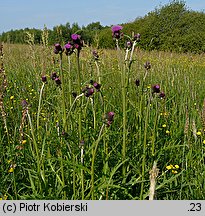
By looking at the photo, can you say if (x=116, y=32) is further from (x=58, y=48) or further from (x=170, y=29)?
(x=170, y=29)

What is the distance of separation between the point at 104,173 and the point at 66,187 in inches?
7.3

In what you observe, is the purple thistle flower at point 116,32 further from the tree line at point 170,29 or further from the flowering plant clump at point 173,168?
the tree line at point 170,29

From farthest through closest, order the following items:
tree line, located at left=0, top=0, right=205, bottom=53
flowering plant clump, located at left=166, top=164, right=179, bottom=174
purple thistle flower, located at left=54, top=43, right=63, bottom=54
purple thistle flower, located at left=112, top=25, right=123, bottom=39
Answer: tree line, located at left=0, top=0, right=205, bottom=53, flowering plant clump, located at left=166, top=164, right=179, bottom=174, purple thistle flower, located at left=112, top=25, right=123, bottom=39, purple thistle flower, located at left=54, top=43, right=63, bottom=54

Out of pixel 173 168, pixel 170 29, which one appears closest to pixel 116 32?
pixel 173 168

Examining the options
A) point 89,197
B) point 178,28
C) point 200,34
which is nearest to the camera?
point 89,197

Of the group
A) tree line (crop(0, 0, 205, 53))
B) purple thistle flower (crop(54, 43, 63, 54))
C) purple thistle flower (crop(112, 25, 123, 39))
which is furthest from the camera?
tree line (crop(0, 0, 205, 53))

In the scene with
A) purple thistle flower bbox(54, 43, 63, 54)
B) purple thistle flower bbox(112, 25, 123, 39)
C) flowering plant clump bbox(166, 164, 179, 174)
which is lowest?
flowering plant clump bbox(166, 164, 179, 174)

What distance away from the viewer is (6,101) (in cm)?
263

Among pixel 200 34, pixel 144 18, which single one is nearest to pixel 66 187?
pixel 200 34

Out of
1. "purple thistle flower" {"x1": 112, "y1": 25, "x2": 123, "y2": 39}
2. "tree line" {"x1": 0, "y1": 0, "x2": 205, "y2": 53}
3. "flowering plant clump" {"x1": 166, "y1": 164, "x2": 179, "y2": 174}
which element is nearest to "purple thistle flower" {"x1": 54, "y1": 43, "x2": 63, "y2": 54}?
"purple thistle flower" {"x1": 112, "y1": 25, "x2": 123, "y2": 39}

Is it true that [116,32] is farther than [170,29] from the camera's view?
No

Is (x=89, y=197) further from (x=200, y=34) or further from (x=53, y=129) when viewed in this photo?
(x=200, y=34)

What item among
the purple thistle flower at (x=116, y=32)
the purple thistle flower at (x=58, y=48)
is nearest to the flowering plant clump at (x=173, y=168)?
the purple thistle flower at (x=116, y=32)

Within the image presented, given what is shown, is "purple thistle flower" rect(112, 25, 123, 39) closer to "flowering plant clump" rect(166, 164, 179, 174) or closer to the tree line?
"flowering plant clump" rect(166, 164, 179, 174)
